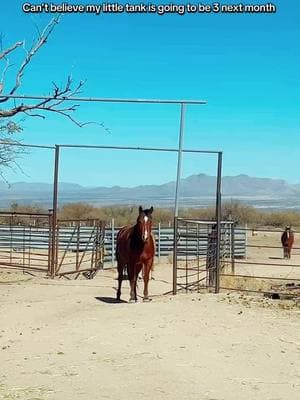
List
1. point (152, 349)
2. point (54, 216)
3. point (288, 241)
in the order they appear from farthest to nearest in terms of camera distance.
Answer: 1. point (288, 241)
2. point (54, 216)
3. point (152, 349)

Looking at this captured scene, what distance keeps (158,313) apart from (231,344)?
89.0 inches

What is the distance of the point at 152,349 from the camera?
27.8 feet

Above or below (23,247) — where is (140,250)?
above

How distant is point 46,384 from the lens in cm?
680

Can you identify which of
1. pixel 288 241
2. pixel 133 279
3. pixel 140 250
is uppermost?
pixel 140 250

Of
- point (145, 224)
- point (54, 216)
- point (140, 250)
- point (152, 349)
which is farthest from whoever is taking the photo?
point (54, 216)

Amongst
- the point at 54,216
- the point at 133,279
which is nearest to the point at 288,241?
the point at 54,216

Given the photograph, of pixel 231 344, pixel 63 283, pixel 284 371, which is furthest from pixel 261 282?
pixel 284 371

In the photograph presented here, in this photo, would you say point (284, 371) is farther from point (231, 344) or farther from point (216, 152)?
point (216, 152)

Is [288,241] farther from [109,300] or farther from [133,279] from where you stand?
[133,279]

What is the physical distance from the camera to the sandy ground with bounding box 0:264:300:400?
6.69 meters

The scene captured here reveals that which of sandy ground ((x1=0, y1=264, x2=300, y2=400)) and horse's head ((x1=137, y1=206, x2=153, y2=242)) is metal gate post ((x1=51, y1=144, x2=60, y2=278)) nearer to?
sandy ground ((x1=0, y1=264, x2=300, y2=400))

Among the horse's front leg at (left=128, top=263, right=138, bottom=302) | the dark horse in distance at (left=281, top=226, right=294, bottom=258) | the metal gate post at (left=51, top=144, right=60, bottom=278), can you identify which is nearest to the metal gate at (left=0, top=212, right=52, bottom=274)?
the metal gate post at (left=51, top=144, right=60, bottom=278)

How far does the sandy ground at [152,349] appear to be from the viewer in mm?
6691
